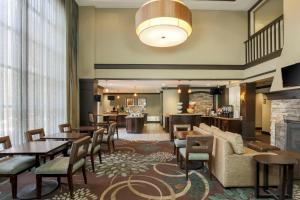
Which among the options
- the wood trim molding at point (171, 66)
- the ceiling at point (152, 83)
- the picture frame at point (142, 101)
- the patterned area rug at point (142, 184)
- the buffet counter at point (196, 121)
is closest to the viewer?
the patterned area rug at point (142, 184)

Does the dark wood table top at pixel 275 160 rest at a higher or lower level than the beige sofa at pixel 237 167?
higher

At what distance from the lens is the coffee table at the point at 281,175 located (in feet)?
9.10

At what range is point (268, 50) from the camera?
6234 millimetres

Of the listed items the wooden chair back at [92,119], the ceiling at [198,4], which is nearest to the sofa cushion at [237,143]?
the wooden chair back at [92,119]

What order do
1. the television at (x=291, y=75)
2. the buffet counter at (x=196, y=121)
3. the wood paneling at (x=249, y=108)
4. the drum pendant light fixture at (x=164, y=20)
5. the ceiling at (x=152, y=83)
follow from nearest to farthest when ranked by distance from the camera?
the drum pendant light fixture at (x=164, y=20) < the television at (x=291, y=75) < the wood paneling at (x=249, y=108) < the buffet counter at (x=196, y=121) < the ceiling at (x=152, y=83)

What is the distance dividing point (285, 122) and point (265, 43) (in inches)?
109

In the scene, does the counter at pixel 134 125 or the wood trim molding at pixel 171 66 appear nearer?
the wood trim molding at pixel 171 66

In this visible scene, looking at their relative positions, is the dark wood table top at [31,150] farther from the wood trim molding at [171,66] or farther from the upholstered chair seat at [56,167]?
the wood trim molding at [171,66]

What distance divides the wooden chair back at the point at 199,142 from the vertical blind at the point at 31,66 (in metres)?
3.38

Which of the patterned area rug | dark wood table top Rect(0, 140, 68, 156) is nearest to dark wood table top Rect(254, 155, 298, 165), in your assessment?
the patterned area rug

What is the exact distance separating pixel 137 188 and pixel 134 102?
534 inches

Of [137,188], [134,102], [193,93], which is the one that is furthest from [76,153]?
[134,102]

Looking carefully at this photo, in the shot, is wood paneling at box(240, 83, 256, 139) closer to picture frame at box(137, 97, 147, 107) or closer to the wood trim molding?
the wood trim molding

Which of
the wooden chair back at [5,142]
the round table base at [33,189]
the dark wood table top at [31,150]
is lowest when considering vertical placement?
the round table base at [33,189]
